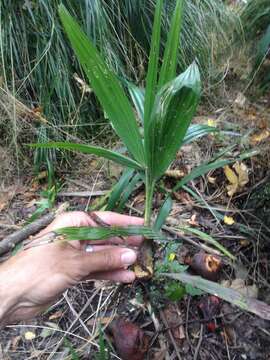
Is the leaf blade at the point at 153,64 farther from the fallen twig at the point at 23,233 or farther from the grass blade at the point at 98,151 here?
the fallen twig at the point at 23,233

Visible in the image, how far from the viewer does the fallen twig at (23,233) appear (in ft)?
5.24

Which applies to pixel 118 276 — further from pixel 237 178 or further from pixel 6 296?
pixel 237 178

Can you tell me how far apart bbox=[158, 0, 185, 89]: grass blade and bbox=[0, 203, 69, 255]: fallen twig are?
92 centimetres

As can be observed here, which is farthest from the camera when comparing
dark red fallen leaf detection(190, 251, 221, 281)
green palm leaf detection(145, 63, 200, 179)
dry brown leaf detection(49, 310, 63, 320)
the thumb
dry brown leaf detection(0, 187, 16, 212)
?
dry brown leaf detection(0, 187, 16, 212)

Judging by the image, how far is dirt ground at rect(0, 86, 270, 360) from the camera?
1.23 metres

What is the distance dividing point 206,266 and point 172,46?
0.68 m

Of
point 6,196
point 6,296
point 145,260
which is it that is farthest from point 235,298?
point 6,196

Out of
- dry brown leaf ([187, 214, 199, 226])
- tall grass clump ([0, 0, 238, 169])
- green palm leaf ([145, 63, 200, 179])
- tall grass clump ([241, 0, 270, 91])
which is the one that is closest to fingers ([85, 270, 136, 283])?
green palm leaf ([145, 63, 200, 179])

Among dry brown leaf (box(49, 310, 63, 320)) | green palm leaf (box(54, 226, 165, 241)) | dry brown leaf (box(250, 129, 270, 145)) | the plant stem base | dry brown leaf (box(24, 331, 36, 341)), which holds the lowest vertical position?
dry brown leaf (box(24, 331, 36, 341))

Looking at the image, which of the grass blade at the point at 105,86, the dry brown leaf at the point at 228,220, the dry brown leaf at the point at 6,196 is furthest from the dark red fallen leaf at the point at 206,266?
the dry brown leaf at the point at 6,196

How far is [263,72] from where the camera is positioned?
2.11 metres

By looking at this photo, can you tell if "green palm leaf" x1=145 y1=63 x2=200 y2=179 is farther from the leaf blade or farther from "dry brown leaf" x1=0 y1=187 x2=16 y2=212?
"dry brown leaf" x1=0 y1=187 x2=16 y2=212

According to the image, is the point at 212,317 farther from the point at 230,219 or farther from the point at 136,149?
the point at 136,149

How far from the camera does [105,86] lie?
3.02 feet
